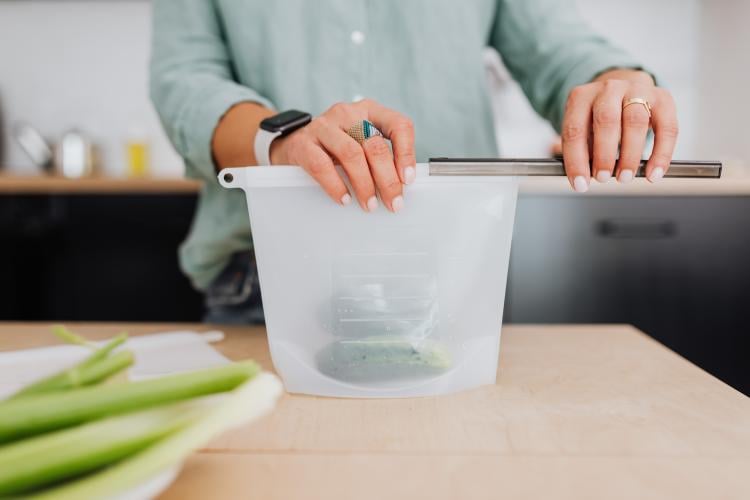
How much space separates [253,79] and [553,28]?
0.45 m

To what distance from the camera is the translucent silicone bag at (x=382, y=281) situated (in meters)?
0.53

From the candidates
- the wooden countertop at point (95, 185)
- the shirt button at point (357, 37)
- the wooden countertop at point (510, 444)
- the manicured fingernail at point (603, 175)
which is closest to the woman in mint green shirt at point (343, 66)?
the shirt button at point (357, 37)

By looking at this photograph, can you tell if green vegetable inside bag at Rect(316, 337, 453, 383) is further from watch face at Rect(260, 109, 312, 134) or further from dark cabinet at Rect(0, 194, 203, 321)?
dark cabinet at Rect(0, 194, 203, 321)

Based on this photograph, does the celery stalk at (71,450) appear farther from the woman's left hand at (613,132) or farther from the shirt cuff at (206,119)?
the shirt cuff at (206,119)

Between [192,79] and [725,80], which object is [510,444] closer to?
[192,79]

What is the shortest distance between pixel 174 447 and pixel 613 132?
0.45 metres

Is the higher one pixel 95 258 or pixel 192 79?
pixel 192 79

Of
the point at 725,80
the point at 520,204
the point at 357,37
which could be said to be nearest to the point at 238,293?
the point at 357,37

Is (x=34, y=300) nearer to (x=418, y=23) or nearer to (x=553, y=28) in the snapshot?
(x=418, y=23)

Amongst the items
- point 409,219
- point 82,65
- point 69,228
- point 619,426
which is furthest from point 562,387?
point 82,65

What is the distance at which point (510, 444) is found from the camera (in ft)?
1.49

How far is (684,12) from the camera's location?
226cm

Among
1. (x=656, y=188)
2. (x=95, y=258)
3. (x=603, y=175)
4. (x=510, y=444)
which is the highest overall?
(x=603, y=175)

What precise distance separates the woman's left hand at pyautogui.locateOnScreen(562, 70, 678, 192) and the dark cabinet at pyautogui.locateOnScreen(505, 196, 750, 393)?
1055 millimetres
